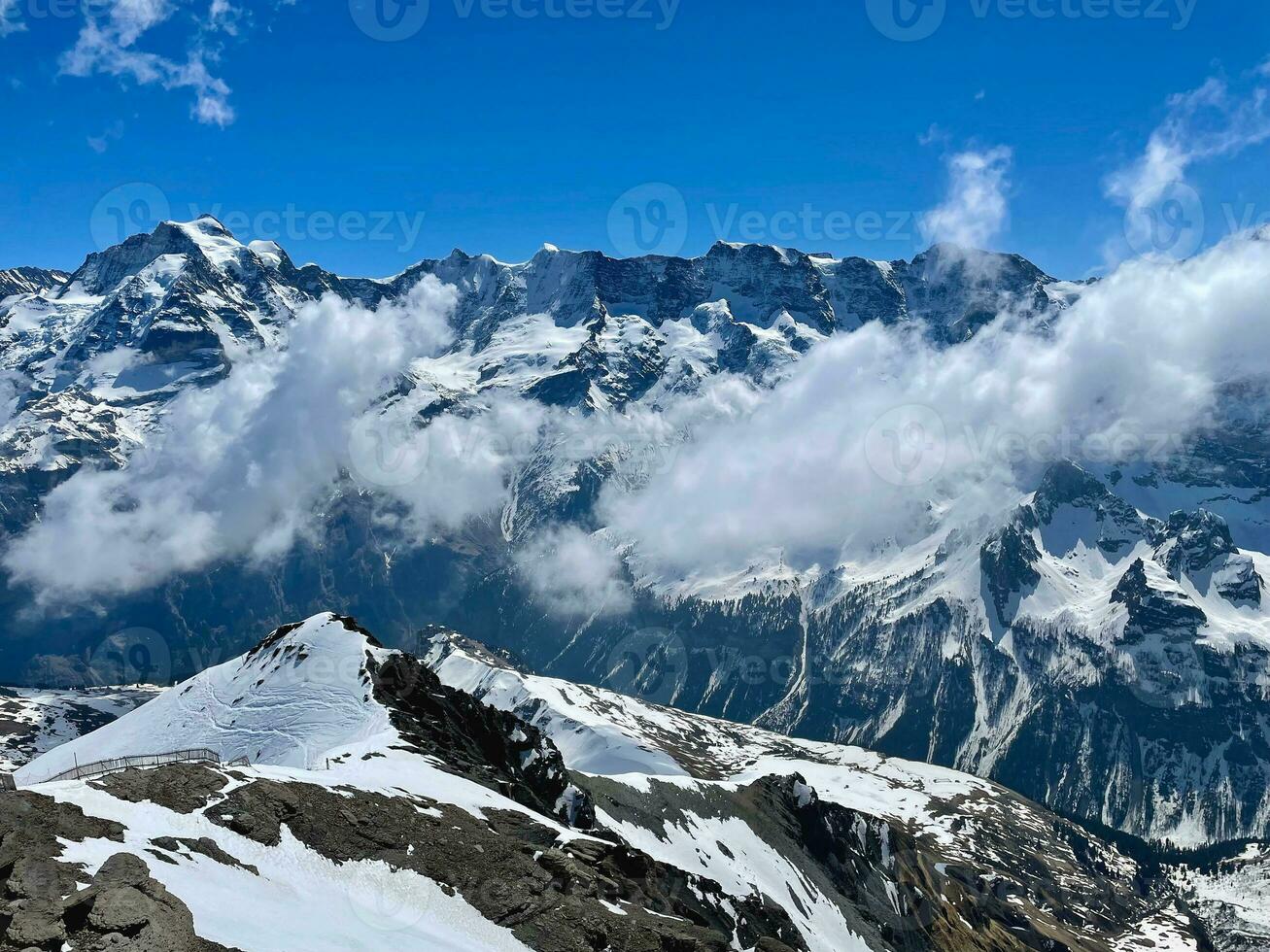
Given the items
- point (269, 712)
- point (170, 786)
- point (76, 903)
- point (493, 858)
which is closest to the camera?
point (76, 903)

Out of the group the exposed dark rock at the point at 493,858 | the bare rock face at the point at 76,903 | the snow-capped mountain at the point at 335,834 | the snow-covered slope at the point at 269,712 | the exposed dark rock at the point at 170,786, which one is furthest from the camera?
the snow-covered slope at the point at 269,712

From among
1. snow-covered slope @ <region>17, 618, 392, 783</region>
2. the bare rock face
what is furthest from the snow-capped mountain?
snow-covered slope @ <region>17, 618, 392, 783</region>

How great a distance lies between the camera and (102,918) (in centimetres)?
4434

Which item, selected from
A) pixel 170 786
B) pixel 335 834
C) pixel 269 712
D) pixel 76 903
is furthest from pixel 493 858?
pixel 269 712

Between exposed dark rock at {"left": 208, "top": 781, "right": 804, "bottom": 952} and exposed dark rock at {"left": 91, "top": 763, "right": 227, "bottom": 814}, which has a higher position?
exposed dark rock at {"left": 91, "top": 763, "right": 227, "bottom": 814}

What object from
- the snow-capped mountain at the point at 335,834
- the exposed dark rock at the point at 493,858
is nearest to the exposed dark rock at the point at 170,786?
the snow-capped mountain at the point at 335,834

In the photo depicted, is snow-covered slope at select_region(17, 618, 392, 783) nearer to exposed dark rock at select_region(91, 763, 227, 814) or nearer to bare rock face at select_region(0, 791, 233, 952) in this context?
exposed dark rock at select_region(91, 763, 227, 814)

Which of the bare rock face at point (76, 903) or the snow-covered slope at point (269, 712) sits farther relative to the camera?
the snow-covered slope at point (269, 712)

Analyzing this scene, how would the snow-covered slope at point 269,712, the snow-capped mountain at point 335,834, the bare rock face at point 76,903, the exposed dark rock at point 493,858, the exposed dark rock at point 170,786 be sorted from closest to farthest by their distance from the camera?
the bare rock face at point 76,903 < the snow-capped mountain at point 335,834 < the exposed dark rock at point 170,786 < the exposed dark rock at point 493,858 < the snow-covered slope at point 269,712

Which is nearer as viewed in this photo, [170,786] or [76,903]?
A: [76,903]

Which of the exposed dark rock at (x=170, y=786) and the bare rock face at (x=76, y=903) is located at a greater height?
the exposed dark rock at (x=170, y=786)

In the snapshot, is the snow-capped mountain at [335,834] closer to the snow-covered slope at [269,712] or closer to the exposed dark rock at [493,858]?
the exposed dark rock at [493,858]

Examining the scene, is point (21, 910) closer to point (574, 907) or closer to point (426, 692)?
point (574, 907)

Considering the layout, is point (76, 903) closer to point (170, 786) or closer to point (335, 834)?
point (170, 786)
